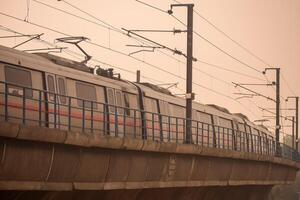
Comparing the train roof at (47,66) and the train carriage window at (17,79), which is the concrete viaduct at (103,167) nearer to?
the train carriage window at (17,79)

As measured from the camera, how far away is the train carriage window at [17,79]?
21.2 meters

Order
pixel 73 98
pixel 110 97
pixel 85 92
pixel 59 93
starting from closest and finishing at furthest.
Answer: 1. pixel 73 98
2. pixel 59 93
3. pixel 85 92
4. pixel 110 97

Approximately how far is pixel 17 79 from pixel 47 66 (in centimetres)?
183

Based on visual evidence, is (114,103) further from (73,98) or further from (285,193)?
(285,193)

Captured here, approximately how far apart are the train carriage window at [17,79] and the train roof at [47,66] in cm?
21

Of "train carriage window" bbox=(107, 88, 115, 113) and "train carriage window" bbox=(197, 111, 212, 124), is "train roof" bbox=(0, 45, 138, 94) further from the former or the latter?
"train carriage window" bbox=(197, 111, 212, 124)

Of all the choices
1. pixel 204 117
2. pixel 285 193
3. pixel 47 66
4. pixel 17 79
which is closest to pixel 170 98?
pixel 204 117

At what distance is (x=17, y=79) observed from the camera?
2159 cm

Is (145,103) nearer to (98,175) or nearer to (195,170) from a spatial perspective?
(195,170)

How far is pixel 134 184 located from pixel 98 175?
9.22 ft

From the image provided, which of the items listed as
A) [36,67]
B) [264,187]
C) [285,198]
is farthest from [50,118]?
[285,198]

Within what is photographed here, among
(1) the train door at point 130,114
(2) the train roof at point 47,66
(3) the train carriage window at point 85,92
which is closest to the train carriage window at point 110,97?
(2) the train roof at point 47,66

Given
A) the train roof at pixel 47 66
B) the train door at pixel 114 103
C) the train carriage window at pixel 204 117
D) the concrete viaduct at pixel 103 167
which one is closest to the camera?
the concrete viaduct at pixel 103 167

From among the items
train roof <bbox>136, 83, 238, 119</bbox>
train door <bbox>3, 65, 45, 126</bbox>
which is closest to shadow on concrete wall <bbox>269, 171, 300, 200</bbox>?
Result: train roof <bbox>136, 83, 238, 119</bbox>
